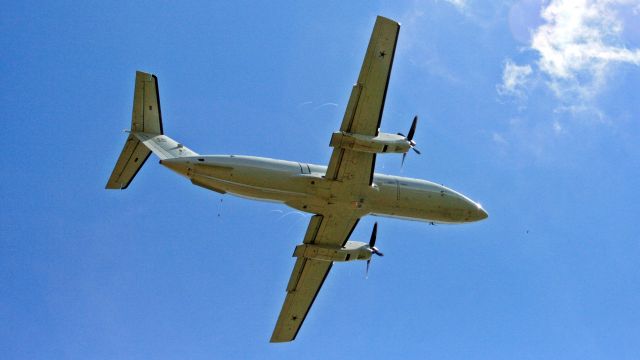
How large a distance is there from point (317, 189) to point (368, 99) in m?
5.33

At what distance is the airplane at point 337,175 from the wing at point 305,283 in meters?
0.09

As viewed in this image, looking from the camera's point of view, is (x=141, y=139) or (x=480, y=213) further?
(x=480, y=213)

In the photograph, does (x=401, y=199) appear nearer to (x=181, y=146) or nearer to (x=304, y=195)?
(x=304, y=195)

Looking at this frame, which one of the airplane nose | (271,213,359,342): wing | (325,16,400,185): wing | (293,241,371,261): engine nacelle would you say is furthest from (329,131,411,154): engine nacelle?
(293,241,371,261): engine nacelle

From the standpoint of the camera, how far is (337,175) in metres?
31.8

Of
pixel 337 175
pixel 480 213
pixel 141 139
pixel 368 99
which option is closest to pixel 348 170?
pixel 337 175

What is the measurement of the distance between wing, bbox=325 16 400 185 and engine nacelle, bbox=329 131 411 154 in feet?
0.91

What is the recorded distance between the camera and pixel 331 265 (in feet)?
123

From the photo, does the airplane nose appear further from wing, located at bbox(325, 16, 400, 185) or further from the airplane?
wing, located at bbox(325, 16, 400, 185)

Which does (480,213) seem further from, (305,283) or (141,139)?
(141,139)

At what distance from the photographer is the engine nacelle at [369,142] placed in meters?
30.3

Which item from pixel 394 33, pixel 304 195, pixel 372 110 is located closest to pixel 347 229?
pixel 304 195

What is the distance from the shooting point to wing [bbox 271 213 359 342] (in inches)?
1405

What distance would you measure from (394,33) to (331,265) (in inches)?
571
